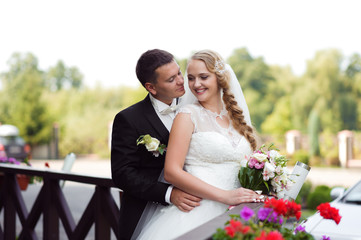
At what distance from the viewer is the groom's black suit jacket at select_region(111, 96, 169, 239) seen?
2.47 metres

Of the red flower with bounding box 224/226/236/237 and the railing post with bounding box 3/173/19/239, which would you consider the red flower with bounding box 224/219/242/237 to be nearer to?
the red flower with bounding box 224/226/236/237

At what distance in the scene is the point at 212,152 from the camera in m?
2.48

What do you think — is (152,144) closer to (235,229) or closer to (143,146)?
(143,146)

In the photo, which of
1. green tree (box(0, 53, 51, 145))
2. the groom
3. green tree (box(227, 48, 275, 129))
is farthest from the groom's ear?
green tree (box(227, 48, 275, 129))

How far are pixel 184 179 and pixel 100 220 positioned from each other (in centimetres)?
160

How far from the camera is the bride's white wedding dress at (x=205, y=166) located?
245 centimetres

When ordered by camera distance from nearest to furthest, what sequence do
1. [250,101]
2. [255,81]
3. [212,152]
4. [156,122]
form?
[212,152] < [156,122] < [250,101] < [255,81]

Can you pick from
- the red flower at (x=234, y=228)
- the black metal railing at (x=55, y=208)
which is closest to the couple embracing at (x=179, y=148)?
the black metal railing at (x=55, y=208)

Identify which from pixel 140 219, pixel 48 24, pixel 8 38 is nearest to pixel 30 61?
pixel 8 38

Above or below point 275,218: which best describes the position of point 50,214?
below

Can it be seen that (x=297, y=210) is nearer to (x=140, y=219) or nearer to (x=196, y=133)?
(x=196, y=133)

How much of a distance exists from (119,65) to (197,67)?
4446 cm

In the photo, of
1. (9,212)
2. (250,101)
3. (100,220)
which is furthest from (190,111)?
(250,101)

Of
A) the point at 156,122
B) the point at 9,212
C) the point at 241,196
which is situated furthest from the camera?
the point at 9,212
